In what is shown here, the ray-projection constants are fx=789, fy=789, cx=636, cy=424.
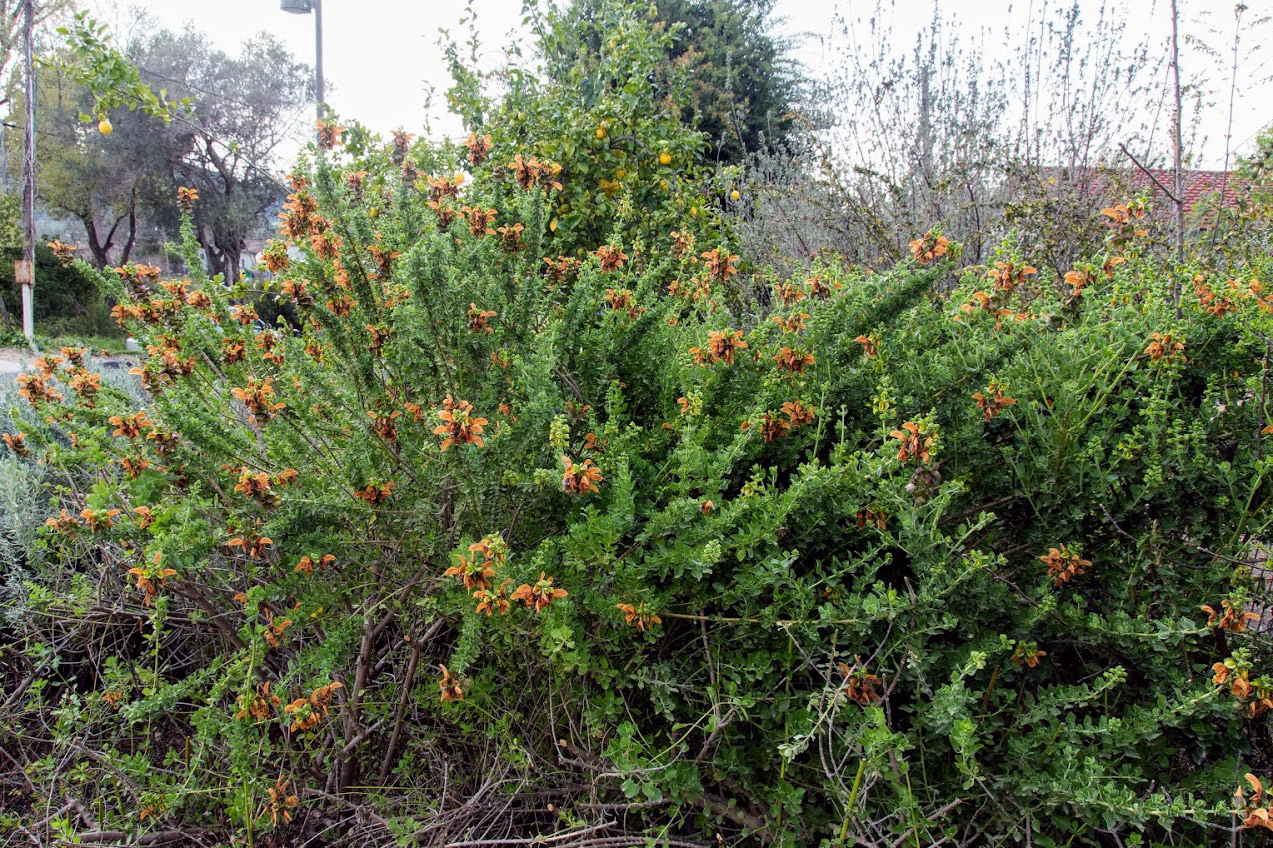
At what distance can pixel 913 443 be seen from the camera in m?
1.49

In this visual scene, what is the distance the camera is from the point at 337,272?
220 centimetres

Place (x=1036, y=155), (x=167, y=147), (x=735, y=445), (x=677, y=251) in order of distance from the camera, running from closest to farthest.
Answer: (x=735, y=445)
(x=677, y=251)
(x=1036, y=155)
(x=167, y=147)

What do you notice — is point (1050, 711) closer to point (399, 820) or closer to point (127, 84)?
point (399, 820)

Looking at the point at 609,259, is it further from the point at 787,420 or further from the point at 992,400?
the point at 992,400

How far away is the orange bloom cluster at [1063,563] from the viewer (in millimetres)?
1604

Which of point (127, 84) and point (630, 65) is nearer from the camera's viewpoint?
point (127, 84)

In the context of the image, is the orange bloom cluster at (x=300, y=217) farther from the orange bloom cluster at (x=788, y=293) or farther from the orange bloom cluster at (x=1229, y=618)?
the orange bloom cluster at (x=1229, y=618)

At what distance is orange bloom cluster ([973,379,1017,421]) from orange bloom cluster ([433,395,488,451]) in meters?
1.06

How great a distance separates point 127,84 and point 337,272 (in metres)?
1.70

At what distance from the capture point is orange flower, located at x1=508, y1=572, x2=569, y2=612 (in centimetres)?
144

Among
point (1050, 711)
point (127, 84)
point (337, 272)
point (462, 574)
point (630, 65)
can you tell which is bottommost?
point (1050, 711)

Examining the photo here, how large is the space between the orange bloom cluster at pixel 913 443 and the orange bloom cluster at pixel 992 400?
28cm

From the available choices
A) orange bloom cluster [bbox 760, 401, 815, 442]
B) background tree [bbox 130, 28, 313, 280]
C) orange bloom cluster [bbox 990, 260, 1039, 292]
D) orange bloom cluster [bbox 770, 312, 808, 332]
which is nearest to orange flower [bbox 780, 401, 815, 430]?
orange bloom cluster [bbox 760, 401, 815, 442]

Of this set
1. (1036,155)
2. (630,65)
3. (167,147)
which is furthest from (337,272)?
(167,147)
